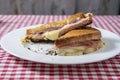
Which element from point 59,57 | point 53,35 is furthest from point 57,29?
point 59,57

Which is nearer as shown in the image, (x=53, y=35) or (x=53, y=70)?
(x=53, y=70)

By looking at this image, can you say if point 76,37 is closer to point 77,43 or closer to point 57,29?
point 77,43

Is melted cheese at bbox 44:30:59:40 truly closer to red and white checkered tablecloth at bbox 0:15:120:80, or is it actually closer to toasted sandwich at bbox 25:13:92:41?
toasted sandwich at bbox 25:13:92:41

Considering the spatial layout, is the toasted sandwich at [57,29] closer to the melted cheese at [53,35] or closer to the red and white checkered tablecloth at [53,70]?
the melted cheese at [53,35]

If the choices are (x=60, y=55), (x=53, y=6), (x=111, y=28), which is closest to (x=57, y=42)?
(x=60, y=55)

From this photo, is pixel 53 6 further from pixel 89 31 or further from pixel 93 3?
pixel 89 31

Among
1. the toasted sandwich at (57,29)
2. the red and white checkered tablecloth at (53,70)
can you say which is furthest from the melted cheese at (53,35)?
the red and white checkered tablecloth at (53,70)

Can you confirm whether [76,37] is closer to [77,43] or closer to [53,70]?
[77,43]
